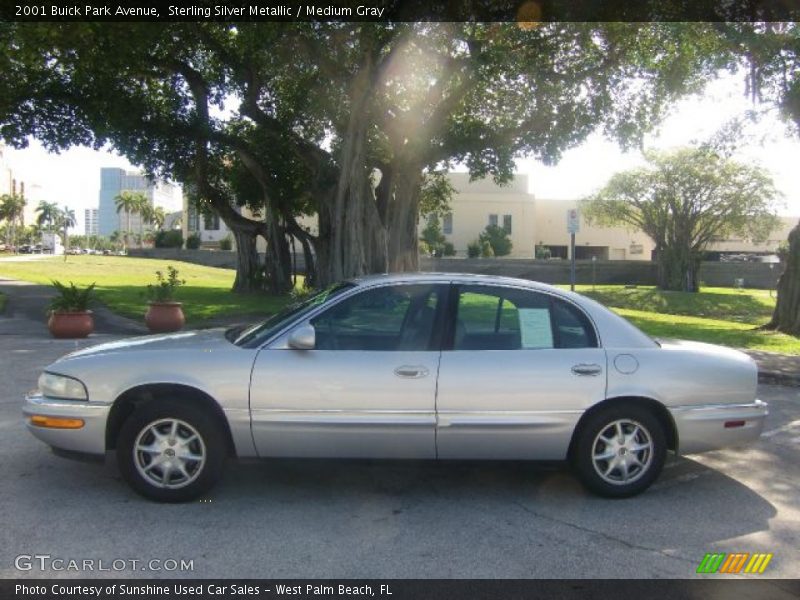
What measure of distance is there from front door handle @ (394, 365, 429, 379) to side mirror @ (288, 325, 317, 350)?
1.92 ft

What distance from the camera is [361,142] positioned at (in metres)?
17.3

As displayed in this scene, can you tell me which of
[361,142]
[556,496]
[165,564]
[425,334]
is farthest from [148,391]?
[361,142]

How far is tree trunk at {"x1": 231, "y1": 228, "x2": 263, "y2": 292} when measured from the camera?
27641mm

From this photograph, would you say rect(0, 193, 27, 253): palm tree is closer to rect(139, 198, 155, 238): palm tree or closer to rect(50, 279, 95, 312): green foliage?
rect(139, 198, 155, 238): palm tree

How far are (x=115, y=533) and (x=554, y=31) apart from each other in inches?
565

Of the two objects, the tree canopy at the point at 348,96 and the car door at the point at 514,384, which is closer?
the car door at the point at 514,384

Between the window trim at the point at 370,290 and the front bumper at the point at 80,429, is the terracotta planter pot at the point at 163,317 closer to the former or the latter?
the front bumper at the point at 80,429

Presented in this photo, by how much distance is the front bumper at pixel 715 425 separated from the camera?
499 centimetres

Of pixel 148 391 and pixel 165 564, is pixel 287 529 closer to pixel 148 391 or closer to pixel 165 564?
pixel 165 564

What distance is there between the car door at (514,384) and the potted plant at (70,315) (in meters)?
9.75

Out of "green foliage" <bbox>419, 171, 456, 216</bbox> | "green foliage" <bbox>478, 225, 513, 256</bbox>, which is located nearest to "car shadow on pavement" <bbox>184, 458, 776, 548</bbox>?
"green foliage" <bbox>419, 171, 456, 216</bbox>

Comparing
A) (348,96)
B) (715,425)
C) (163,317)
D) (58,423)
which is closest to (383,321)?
(58,423)

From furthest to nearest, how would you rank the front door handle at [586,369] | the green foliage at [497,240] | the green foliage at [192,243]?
1. the green foliage at [497,240]
2. the green foliage at [192,243]
3. the front door handle at [586,369]

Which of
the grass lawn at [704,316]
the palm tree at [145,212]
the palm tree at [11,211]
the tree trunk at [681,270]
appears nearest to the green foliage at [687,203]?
the tree trunk at [681,270]
